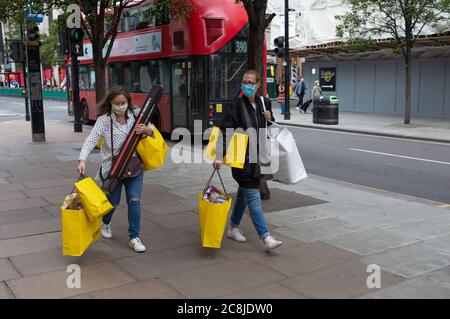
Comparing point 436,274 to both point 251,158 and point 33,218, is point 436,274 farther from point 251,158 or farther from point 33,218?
point 33,218

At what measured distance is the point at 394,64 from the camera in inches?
982

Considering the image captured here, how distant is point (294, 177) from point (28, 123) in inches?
756

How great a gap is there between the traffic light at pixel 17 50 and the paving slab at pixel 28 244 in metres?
14.1

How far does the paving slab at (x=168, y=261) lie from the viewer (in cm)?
484

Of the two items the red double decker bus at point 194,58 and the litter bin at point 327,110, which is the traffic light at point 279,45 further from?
the red double decker bus at point 194,58

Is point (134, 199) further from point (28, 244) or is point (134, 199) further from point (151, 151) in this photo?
point (28, 244)

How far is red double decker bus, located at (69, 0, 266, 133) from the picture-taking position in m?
14.3

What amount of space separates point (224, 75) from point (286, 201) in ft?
25.0

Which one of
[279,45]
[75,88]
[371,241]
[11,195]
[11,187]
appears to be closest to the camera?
[371,241]

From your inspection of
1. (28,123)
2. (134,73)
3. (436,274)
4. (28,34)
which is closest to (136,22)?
(134,73)

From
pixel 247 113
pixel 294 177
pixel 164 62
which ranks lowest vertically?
pixel 294 177

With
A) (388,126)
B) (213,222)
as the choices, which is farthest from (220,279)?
(388,126)

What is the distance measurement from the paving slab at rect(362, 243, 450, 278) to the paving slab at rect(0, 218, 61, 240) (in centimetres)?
366

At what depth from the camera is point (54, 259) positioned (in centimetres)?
520
